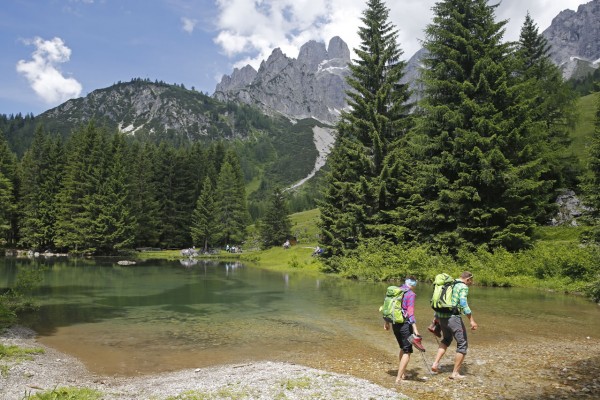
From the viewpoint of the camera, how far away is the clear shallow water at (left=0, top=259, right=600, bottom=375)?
13.8 m

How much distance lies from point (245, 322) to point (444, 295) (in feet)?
36.0

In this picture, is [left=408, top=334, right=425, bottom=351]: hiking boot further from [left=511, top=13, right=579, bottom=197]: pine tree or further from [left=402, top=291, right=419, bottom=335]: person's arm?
[left=511, top=13, right=579, bottom=197]: pine tree

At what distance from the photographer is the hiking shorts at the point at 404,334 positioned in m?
10.3

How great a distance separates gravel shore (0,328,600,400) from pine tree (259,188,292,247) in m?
65.8

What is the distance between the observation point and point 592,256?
24.4m

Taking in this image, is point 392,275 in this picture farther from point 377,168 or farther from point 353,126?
point 353,126

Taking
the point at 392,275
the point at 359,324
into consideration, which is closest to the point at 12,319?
the point at 359,324

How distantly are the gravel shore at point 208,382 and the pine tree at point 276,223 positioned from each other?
66541 millimetres

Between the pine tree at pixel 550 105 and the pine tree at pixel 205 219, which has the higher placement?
the pine tree at pixel 550 105

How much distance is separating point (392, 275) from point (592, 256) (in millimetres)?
14626

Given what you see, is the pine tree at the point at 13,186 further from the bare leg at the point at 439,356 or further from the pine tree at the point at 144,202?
the bare leg at the point at 439,356

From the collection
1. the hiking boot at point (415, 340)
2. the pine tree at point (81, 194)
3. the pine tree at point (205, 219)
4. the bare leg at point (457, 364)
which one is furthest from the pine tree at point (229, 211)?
the bare leg at point (457, 364)

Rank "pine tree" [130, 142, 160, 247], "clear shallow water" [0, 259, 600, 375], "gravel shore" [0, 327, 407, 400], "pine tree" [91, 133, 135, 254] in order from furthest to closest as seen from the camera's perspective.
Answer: "pine tree" [130, 142, 160, 247], "pine tree" [91, 133, 135, 254], "clear shallow water" [0, 259, 600, 375], "gravel shore" [0, 327, 407, 400]

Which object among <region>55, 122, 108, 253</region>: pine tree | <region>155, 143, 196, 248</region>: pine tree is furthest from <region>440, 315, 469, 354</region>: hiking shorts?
<region>155, 143, 196, 248</region>: pine tree
